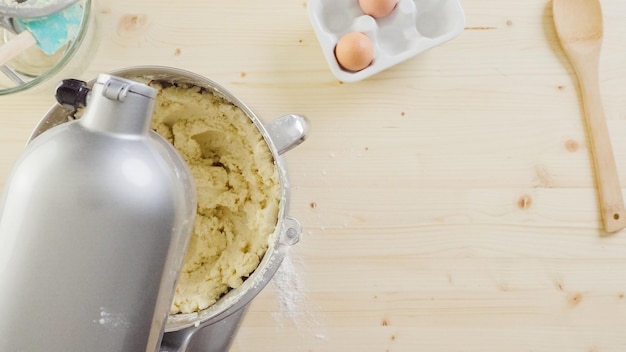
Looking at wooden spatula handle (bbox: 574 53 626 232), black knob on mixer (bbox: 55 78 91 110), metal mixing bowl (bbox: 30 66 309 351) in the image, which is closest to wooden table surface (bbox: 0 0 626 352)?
wooden spatula handle (bbox: 574 53 626 232)

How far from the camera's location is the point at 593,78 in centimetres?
70

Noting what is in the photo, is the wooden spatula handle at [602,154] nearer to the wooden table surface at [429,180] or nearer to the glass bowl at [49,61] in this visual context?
the wooden table surface at [429,180]

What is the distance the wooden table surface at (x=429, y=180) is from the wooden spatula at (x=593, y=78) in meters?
0.01

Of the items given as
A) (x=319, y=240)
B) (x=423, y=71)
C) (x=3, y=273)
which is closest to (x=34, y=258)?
(x=3, y=273)

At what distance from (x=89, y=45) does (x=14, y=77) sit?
0.09m

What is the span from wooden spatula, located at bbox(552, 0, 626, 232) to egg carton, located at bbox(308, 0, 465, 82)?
14 cm

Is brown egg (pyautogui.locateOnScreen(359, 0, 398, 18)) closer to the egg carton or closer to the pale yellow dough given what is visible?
the egg carton

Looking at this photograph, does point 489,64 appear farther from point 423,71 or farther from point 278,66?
point 278,66

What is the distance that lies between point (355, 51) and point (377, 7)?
0.06 m

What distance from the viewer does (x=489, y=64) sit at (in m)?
0.71

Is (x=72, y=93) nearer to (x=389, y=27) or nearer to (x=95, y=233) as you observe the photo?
(x=95, y=233)

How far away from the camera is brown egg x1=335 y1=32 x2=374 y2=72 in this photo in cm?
63

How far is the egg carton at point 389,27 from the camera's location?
2.14ft

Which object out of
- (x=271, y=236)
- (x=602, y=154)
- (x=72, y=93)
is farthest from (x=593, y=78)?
(x=72, y=93)
